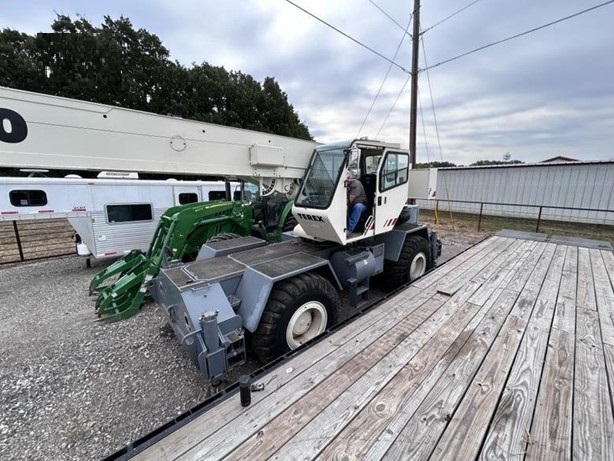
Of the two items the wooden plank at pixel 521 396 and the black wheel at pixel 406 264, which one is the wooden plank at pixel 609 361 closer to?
the wooden plank at pixel 521 396

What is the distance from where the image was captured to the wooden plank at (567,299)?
8.98ft

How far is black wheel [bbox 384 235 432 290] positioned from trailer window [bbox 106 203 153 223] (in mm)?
6525

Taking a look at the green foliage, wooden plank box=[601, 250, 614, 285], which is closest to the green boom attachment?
wooden plank box=[601, 250, 614, 285]

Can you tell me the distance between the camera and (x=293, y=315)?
279 centimetres

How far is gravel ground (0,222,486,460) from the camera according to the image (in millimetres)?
2195

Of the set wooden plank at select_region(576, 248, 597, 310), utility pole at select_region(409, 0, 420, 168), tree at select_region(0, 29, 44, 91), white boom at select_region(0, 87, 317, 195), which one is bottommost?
wooden plank at select_region(576, 248, 597, 310)

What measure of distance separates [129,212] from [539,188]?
16.9 m

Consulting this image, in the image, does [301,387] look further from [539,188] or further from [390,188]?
[539,188]

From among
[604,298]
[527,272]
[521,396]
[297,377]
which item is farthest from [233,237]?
[604,298]

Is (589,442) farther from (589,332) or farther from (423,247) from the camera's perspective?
(423,247)

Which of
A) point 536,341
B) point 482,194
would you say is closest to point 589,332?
point 536,341

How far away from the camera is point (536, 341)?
2.45m

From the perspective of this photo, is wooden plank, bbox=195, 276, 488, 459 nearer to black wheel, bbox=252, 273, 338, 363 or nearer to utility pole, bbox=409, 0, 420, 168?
black wheel, bbox=252, 273, 338, 363

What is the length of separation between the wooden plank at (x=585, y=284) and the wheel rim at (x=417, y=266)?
2.12m
